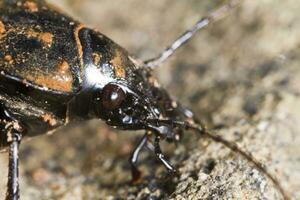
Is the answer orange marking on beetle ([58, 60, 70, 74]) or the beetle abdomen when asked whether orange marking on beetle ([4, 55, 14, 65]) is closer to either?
the beetle abdomen

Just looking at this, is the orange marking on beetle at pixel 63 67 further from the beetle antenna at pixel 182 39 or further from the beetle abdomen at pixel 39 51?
the beetle antenna at pixel 182 39

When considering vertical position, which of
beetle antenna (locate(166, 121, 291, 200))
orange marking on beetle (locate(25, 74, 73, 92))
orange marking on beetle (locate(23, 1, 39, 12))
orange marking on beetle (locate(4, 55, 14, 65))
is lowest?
beetle antenna (locate(166, 121, 291, 200))

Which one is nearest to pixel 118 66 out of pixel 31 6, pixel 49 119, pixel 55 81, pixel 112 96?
pixel 112 96

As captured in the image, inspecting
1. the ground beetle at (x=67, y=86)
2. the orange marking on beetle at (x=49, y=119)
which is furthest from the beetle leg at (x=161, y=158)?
the orange marking on beetle at (x=49, y=119)

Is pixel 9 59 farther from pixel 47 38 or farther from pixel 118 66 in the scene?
pixel 118 66

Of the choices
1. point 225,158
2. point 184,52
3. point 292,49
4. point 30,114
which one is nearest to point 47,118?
point 30,114

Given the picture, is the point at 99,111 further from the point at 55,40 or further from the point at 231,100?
the point at 231,100

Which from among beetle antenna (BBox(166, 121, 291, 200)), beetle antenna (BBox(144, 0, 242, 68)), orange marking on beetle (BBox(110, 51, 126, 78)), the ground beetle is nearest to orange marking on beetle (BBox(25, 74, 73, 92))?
the ground beetle
